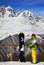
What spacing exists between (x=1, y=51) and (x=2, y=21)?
36945 millimetres

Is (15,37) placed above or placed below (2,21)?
above

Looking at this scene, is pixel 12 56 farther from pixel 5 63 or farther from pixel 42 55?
pixel 42 55

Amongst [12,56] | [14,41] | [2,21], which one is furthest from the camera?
[2,21]

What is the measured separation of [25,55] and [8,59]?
931mm

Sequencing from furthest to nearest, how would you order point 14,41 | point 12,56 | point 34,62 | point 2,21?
point 2,21 < point 14,41 < point 12,56 < point 34,62

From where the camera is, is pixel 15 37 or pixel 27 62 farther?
pixel 15 37

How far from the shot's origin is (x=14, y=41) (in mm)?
12391

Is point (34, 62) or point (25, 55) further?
point (25, 55)

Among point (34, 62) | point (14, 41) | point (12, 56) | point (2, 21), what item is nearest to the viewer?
point (34, 62)

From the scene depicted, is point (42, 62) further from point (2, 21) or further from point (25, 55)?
point (2, 21)

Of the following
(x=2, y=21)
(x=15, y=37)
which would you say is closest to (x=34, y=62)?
(x=15, y=37)

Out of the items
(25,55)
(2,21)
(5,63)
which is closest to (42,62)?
(25,55)

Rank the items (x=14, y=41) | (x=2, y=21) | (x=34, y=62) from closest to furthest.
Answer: (x=34, y=62), (x=14, y=41), (x=2, y=21)

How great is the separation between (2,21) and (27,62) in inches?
1508
